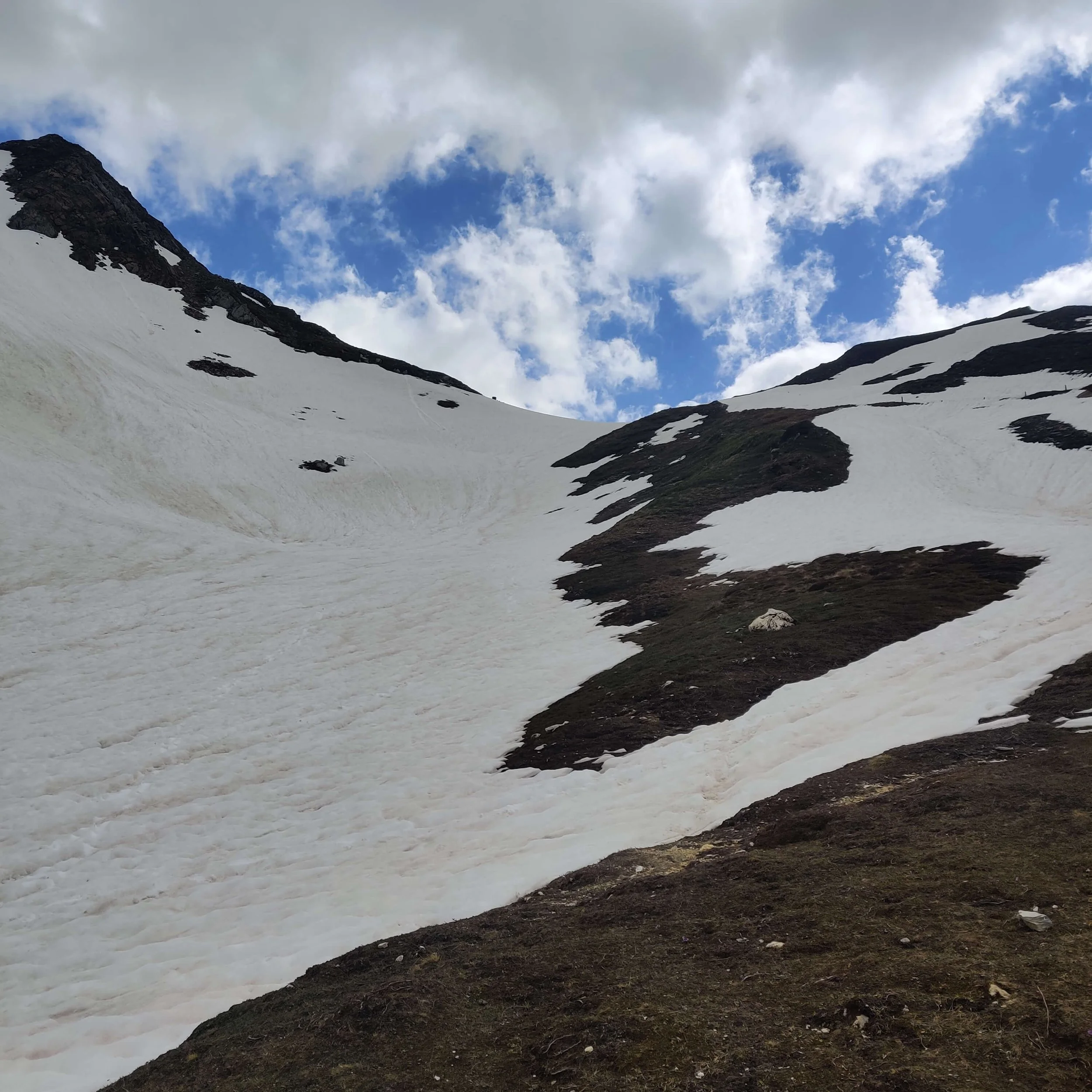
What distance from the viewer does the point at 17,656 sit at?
21.6 m

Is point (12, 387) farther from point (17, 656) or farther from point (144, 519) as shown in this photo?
point (17, 656)

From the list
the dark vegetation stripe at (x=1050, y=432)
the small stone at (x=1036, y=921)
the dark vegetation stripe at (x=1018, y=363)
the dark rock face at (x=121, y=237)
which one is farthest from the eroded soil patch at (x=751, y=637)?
the dark rock face at (x=121, y=237)

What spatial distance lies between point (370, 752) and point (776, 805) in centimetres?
972

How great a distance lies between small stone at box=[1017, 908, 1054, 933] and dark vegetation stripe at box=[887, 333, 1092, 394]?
5793cm

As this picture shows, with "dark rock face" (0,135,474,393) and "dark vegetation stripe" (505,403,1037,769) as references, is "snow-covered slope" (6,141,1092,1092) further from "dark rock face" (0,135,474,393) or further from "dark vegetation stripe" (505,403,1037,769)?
"dark rock face" (0,135,474,393)

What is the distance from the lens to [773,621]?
58.3 feet

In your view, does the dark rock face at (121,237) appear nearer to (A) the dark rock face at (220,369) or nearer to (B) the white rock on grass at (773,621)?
(A) the dark rock face at (220,369)

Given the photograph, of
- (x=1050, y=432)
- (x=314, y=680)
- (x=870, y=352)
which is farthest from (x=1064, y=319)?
(x=314, y=680)

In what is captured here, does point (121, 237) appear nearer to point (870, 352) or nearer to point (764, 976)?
point (870, 352)

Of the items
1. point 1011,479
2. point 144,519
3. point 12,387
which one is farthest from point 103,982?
point 12,387

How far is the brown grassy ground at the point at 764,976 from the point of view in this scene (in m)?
3.93

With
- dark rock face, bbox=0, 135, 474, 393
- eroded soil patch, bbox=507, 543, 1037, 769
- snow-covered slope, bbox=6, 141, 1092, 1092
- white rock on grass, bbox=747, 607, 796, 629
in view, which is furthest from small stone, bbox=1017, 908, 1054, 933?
dark rock face, bbox=0, 135, 474, 393

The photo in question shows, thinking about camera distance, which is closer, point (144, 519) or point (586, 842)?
point (586, 842)

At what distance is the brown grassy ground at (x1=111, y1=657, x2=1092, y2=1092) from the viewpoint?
3.93 meters
